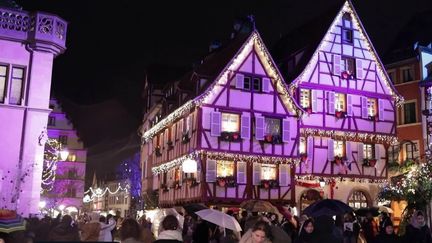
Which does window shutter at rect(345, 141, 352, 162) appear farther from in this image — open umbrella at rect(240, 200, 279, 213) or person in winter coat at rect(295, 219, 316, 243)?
person in winter coat at rect(295, 219, 316, 243)

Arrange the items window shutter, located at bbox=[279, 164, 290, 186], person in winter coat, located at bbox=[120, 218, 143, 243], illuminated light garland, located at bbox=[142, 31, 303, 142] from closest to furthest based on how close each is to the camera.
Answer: person in winter coat, located at bbox=[120, 218, 143, 243]
illuminated light garland, located at bbox=[142, 31, 303, 142]
window shutter, located at bbox=[279, 164, 290, 186]

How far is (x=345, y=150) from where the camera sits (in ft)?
116

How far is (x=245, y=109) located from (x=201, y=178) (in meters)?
4.97

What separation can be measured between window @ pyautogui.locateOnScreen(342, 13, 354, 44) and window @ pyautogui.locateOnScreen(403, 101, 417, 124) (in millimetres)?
6468

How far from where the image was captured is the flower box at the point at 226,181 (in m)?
31.5

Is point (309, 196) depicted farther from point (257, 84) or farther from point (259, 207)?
point (259, 207)

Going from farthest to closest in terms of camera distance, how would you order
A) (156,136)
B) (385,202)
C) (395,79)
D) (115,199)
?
(115,199), (156,136), (395,79), (385,202)

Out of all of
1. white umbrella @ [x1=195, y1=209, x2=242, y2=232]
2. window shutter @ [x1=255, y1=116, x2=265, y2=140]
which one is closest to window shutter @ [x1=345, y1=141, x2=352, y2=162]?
window shutter @ [x1=255, y1=116, x2=265, y2=140]

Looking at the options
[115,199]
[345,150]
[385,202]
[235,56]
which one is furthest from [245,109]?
[115,199]

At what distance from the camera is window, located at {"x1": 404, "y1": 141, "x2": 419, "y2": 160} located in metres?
36.5

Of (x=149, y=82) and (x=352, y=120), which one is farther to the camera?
(x=149, y=82)

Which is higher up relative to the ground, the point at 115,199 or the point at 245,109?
the point at 245,109

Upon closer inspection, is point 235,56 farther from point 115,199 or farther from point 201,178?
point 115,199

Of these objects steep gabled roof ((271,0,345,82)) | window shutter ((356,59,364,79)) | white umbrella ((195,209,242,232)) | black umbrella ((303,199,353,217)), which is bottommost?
white umbrella ((195,209,242,232))
